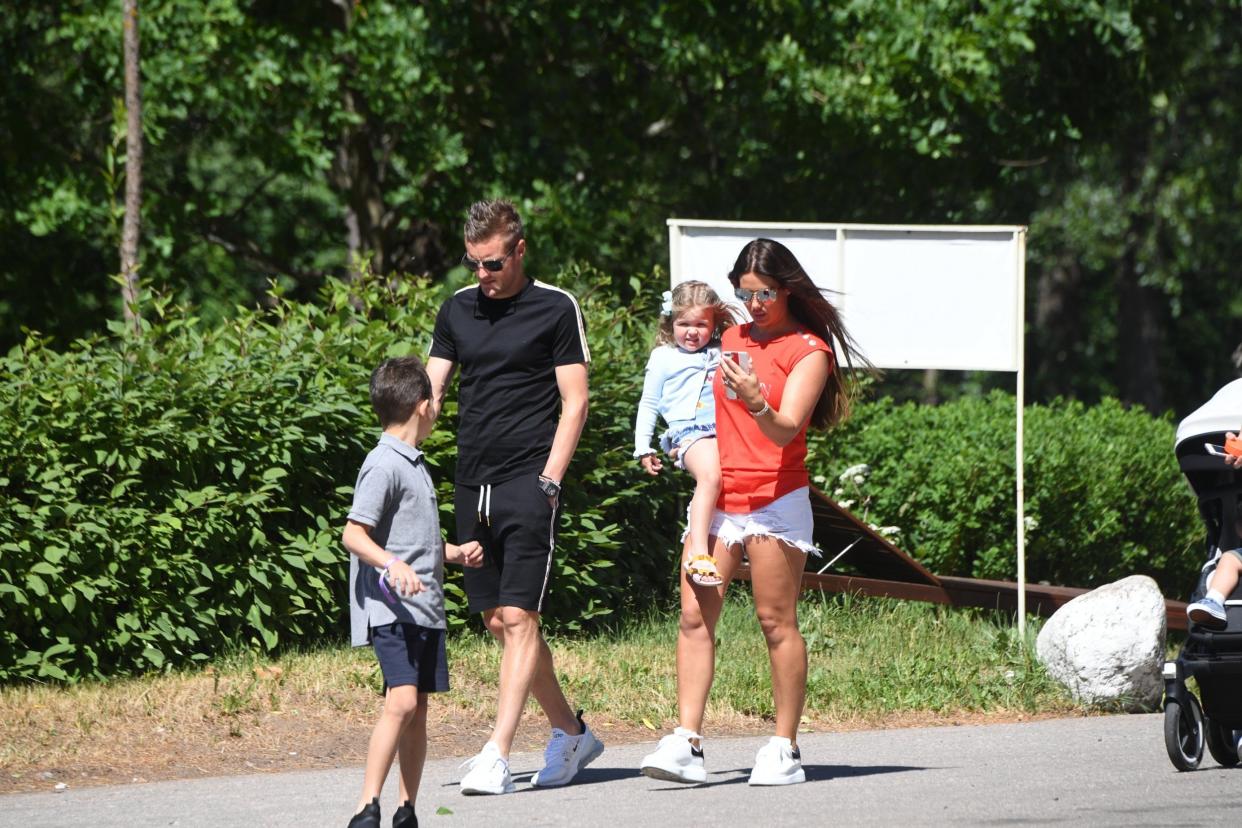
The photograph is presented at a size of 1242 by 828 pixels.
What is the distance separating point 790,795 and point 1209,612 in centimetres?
175

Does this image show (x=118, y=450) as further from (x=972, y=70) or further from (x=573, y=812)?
(x=972, y=70)

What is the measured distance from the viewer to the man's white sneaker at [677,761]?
231 inches

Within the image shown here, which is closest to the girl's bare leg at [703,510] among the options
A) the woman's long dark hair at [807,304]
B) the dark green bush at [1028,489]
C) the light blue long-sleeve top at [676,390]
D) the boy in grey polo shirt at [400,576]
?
the woman's long dark hair at [807,304]

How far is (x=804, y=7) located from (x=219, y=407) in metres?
7.93

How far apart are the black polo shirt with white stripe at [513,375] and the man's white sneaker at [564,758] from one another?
0.93 m

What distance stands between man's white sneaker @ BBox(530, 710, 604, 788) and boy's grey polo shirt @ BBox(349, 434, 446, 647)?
102 cm

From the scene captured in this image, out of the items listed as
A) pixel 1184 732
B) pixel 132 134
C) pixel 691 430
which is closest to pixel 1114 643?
pixel 1184 732

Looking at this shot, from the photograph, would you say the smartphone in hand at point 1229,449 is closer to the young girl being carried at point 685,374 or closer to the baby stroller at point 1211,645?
the baby stroller at point 1211,645

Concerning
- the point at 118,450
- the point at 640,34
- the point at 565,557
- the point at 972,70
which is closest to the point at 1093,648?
the point at 565,557

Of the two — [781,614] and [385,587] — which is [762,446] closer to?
[781,614]

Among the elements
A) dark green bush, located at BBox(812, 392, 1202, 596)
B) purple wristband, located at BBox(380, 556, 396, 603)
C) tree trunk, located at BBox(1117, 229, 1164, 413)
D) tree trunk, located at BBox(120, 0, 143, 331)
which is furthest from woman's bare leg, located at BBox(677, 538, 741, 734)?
tree trunk, located at BBox(1117, 229, 1164, 413)

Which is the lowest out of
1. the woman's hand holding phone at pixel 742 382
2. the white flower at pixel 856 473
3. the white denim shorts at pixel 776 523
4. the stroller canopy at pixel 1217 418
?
the white flower at pixel 856 473

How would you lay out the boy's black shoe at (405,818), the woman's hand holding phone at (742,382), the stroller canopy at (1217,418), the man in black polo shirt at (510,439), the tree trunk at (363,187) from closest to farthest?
1. the boy's black shoe at (405,818)
2. the woman's hand holding phone at (742,382)
3. the man in black polo shirt at (510,439)
4. the stroller canopy at (1217,418)
5. the tree trunk at (363,187)

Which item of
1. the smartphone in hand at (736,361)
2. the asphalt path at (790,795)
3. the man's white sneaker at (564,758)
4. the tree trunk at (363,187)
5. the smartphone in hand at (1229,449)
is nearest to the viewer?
the asphalt path at (790,795)
